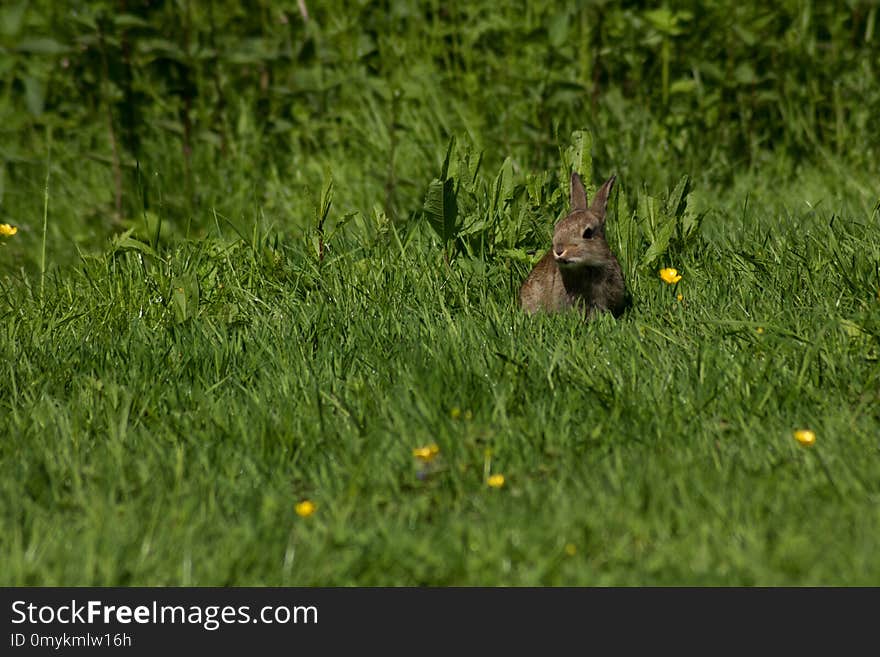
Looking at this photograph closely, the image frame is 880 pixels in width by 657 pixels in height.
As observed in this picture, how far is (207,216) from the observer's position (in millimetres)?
7062

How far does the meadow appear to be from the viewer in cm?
333

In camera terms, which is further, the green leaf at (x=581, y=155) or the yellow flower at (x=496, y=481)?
the green leaf at (x=581, y=155)

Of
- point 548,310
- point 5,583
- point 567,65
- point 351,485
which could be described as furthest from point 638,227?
point 5,583

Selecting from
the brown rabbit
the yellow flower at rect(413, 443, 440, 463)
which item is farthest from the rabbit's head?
the yellow flower at rect(413, 443, 440, 463)

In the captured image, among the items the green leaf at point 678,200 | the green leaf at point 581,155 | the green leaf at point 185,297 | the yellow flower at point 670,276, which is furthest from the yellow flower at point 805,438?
the green leaf at point 185,297

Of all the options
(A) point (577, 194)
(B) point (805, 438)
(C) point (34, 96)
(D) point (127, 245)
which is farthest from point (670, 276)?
(C) point (34, 96)

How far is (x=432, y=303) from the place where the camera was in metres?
5.18

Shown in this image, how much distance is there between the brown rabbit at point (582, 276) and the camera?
5.05 metres

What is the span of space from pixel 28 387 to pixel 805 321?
9.91 ft

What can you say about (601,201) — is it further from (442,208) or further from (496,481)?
(496,481)

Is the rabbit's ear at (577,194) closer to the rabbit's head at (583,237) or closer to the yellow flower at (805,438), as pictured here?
the rabbit's head at (583,237)

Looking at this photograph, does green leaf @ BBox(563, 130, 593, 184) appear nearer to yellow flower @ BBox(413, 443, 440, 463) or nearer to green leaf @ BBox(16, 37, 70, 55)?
yellow flower @ BBox(413, 443, 440, 463)

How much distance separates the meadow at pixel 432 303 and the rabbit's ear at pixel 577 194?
0.35 meters

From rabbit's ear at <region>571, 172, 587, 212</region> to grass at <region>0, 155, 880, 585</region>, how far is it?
1.45 ft
